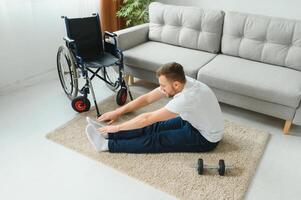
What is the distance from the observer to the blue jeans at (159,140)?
2.09m

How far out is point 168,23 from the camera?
3180 mm

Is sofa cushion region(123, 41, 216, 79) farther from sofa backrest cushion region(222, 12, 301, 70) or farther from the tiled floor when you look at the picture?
the tiled floor

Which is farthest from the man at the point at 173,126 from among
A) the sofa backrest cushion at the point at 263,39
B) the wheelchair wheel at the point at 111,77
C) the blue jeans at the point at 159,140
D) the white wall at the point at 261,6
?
the white wall at the point at 261,6

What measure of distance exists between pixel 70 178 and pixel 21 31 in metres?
1.82

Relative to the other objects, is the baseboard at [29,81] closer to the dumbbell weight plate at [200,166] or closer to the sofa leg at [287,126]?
the dumbbell weight plate at [200,166]

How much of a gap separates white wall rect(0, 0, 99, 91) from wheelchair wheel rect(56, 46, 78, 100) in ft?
1.19

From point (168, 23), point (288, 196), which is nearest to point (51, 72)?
point (168, 23)

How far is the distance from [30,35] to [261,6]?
8.45ft

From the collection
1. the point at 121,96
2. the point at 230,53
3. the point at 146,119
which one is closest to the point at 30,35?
the point at 121,96

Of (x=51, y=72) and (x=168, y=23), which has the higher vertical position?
(x=168, y=23)

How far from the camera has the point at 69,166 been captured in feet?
6.63

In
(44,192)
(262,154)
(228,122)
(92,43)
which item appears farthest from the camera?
(92,43)

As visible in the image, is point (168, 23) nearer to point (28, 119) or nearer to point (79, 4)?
point (79, 4)

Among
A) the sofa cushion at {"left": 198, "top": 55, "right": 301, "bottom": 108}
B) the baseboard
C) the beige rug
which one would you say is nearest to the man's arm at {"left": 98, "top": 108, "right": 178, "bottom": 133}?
the beige rug
